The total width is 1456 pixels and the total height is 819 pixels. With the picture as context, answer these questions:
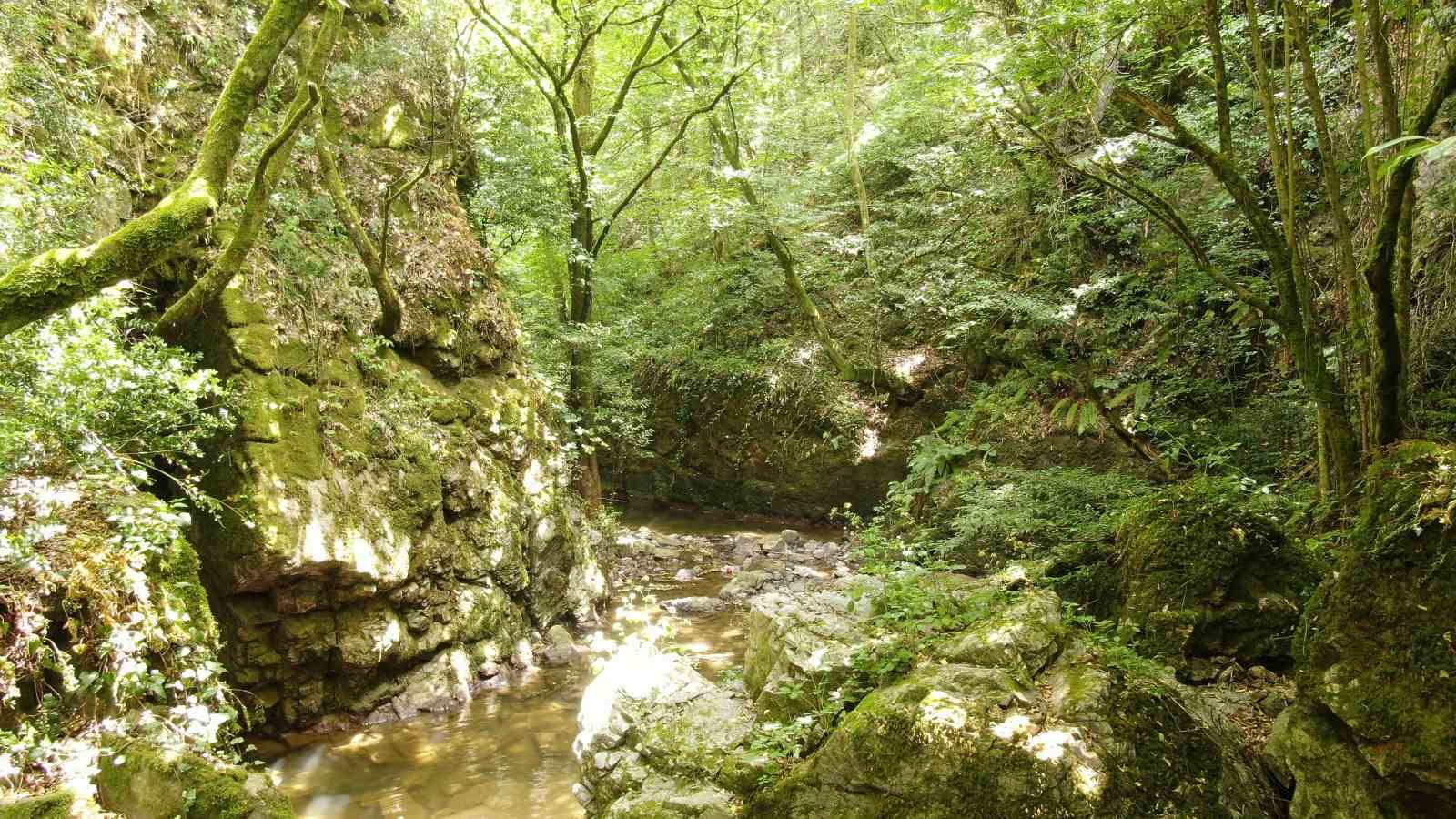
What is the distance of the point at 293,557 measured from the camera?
18.6ft

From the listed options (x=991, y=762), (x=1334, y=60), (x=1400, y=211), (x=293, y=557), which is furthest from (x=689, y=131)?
(x=991, y=762)

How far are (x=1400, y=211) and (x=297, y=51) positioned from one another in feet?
30.5

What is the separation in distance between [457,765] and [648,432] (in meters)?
6.89

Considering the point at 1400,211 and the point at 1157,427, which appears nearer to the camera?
the point at 1400,211

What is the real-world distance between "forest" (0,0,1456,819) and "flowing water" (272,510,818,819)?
0.05m

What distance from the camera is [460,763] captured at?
5.88 metres

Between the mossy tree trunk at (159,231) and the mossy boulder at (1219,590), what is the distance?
5.77 metres

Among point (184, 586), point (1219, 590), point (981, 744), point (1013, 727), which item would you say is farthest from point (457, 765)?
point (1219, 590)

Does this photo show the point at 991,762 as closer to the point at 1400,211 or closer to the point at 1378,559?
the point at 1378,559

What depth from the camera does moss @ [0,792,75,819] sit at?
2.87 m

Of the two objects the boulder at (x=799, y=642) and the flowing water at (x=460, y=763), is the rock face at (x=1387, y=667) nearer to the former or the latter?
the boulder at (x=799, y=642)

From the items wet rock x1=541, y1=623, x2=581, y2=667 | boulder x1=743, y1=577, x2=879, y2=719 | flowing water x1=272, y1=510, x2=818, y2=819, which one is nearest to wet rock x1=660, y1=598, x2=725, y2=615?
wet rock x1=541, y1=623, x2=581, y2=667

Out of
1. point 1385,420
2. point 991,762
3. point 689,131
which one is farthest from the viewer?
point 689,131

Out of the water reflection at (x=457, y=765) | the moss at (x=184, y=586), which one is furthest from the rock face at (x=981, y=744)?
the moss at (x=184, y=586)
